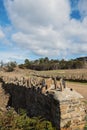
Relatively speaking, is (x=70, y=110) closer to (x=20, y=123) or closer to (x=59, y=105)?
Result: (x=59, y=105)

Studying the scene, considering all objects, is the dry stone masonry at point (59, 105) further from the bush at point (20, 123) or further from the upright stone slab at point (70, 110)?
the bush at point (20, 123)

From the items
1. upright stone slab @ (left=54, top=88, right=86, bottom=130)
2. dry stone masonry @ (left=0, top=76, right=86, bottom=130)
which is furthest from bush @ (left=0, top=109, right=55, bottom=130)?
upright stone slab @ (left=54, top=88, right=86, bottom=130)

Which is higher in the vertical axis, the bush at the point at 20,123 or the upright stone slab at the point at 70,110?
the upright stone slab at the point at 70,110

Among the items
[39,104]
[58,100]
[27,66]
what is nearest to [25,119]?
[39,104]

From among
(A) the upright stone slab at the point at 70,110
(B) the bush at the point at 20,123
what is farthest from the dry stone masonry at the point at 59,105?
(B) the bush at the point at 20,123

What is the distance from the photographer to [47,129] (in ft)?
22.7

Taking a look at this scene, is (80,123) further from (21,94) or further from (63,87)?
(21,94)

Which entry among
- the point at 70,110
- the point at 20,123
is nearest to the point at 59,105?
the point at 70,110

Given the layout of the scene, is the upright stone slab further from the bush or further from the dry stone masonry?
the bush

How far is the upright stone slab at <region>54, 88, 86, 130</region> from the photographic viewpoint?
6672mm

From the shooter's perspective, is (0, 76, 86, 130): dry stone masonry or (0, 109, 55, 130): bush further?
(0, 109, 55, 130): bush

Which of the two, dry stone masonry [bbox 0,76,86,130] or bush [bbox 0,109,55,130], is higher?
dry stone masonry [bbox 0,76,86,130]

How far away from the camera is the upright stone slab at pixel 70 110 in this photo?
667 centimetres

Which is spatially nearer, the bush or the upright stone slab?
the upright stone slab
